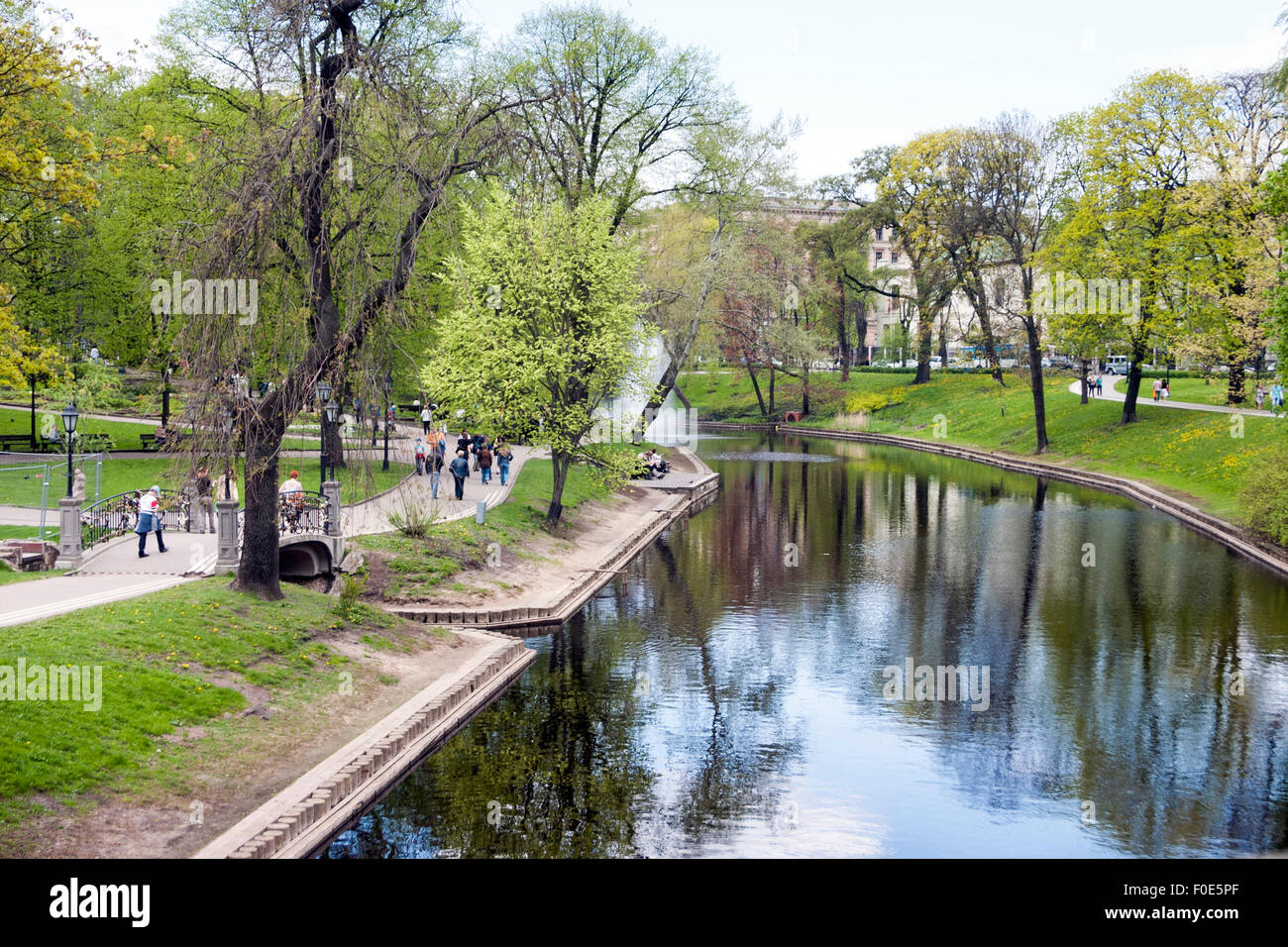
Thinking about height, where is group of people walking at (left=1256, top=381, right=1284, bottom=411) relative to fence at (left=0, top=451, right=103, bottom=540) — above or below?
Answer: above

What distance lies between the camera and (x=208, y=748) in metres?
15.9

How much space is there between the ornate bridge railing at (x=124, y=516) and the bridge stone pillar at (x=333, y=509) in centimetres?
432

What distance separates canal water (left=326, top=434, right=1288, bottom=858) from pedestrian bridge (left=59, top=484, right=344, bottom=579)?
6.67 meters

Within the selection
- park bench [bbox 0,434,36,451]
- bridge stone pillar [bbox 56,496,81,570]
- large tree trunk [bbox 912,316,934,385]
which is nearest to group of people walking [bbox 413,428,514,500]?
bridge stone pillar [bbox 56,496,81,570]

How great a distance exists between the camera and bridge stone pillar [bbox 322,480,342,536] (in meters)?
27.8

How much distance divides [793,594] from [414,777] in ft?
53.9

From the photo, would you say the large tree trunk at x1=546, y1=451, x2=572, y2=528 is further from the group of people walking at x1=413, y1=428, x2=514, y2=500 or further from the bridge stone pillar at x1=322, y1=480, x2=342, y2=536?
the bridge stone pillar at x1=322, y1=480, x2=342, y2=536

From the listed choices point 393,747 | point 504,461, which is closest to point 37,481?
point 504,461

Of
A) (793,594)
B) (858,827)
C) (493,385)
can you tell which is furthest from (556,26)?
(858,827)

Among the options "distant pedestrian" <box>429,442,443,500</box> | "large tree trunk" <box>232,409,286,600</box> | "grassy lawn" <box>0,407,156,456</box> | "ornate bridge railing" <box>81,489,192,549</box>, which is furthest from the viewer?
"grassy lawn" <box>0,407,156,456</box>

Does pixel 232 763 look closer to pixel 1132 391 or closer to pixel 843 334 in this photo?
pixel 1132 391

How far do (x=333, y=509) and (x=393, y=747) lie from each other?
11706 mm

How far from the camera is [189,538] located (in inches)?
1138

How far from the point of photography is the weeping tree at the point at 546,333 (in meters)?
36.2
